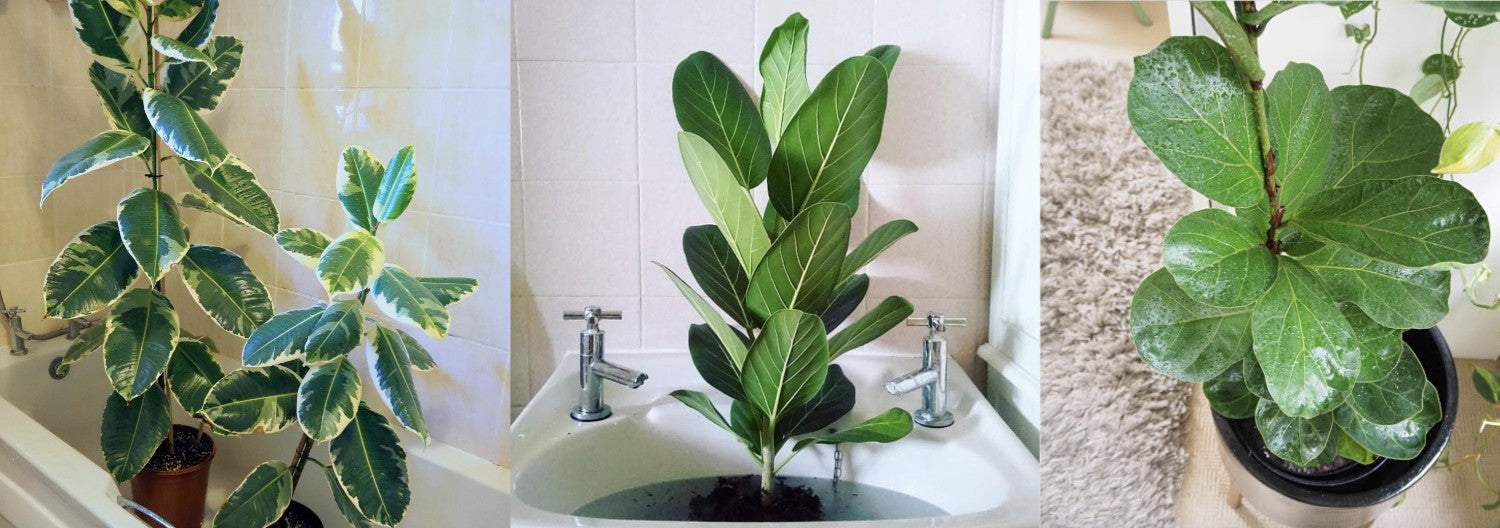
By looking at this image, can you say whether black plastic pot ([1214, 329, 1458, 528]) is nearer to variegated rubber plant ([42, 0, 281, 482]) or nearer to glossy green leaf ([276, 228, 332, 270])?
glossy green leaf ([276, 228, 332, 270])

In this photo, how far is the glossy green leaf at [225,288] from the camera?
83cm

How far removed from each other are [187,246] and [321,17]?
0.91ft

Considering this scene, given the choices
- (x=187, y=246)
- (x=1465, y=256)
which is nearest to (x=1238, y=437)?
(x=1465, y=256)

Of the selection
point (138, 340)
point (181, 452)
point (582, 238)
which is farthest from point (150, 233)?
point (582, 238)

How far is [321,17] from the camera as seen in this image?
0.75 metres

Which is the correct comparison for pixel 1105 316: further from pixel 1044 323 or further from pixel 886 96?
pixel 886 96

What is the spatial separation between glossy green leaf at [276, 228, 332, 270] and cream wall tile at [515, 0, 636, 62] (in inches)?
15.1

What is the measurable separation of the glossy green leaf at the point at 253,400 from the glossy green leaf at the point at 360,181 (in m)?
0.20

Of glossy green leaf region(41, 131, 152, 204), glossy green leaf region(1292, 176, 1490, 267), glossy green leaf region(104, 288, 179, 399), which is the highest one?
glossy green leaf region(41, 131, 152, 204)

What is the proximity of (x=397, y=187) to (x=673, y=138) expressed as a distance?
0.34 metres

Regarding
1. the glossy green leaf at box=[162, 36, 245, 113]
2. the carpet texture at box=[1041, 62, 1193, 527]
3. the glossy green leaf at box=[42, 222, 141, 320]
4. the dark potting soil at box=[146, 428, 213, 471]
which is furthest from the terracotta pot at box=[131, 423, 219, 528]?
the carpet texture at box=[1041, 62, 1193, 527]

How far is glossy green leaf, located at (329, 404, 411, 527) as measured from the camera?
2.52ft

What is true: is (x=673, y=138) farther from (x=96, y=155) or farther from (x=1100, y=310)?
(x=96, y=155)

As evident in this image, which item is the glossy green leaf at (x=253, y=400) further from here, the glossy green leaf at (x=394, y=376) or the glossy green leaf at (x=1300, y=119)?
the glossy green leaf at (x=1300, y=119)
